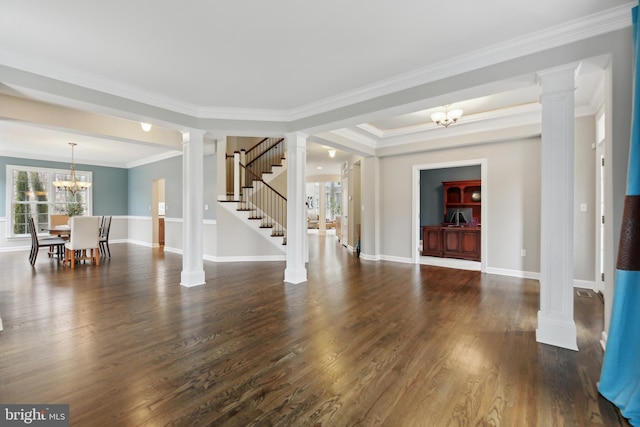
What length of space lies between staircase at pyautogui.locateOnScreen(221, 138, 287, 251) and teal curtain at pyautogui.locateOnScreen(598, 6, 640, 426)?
5673 millimetres

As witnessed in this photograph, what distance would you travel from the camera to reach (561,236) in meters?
2.54

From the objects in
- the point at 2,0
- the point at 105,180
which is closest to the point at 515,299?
the point at 2,0

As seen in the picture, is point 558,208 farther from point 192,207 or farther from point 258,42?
point 192,207

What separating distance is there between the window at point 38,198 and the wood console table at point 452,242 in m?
10.3

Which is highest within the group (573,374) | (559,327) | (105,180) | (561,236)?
(105,180)

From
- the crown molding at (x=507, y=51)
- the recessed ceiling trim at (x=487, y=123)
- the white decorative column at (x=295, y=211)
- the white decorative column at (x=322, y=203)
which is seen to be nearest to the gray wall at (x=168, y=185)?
the white decorative column at (x=295, y=211)

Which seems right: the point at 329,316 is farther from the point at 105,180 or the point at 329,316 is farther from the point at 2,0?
the point at 105,180

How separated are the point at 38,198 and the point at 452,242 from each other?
11.7m

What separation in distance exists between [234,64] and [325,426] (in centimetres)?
331

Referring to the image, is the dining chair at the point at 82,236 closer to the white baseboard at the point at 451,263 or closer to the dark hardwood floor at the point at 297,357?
the dark hardwood floor at the point at 297,357

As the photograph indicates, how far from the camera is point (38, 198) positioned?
8664 mm

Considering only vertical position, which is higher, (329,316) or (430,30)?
(430,30)

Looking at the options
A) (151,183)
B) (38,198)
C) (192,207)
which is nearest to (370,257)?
(192,207)

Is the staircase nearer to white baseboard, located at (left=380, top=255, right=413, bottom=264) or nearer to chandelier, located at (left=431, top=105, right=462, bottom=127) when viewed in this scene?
white baseboard, located at (left=380, top=255, right=413, bottom=264)
